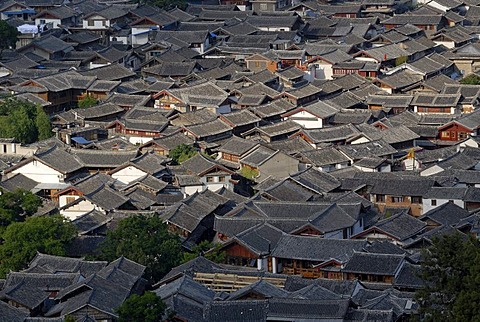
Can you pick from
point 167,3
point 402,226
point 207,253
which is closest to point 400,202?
point 402,226

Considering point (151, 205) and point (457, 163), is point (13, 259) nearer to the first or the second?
point (151, 205)

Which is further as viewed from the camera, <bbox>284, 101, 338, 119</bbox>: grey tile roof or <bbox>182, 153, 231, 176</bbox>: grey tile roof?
<bbox>284, 101, 338, 119</bbox>: grey tile roof

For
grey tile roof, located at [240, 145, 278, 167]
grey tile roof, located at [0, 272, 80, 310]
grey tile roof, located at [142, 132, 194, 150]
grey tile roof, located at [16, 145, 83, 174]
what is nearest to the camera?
grey tile roof, located at [0, 272, 80, 310]

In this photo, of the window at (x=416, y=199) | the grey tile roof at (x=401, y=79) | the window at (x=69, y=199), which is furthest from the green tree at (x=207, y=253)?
the grey tile roof at (x=401, y=79)

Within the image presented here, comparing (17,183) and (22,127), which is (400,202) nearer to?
(17,183)

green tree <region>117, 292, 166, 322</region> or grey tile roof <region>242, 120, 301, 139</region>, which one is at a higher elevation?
green tree <region>117, 292, 166, 322</region>

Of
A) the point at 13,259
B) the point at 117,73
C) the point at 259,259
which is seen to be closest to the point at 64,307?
the point at 13,259

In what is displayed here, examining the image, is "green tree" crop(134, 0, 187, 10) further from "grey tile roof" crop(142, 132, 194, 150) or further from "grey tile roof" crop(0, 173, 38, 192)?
"grey tile roof" crop(0, 173, 38, 192)

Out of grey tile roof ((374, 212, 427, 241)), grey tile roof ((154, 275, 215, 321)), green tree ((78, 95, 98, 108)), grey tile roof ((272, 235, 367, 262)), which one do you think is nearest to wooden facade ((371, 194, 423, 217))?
grey tile roof ((374, 212, 427, 241))
